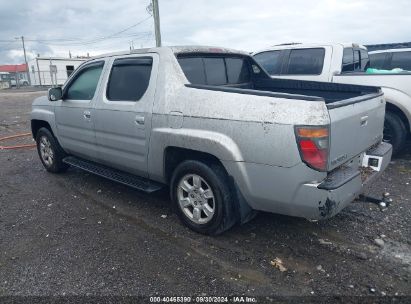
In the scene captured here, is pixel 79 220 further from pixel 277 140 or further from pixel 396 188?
pixel 396 188

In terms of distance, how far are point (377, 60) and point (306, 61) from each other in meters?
2.69

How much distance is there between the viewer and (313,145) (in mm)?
2689

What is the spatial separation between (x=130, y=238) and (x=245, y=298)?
1.45 m

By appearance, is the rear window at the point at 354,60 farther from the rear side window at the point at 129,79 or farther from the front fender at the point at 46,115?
the front fender at the point at 46,115

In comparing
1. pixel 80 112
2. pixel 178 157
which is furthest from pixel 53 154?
pixel 178 157

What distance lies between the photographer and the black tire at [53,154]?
18.1ft

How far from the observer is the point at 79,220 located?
407cm

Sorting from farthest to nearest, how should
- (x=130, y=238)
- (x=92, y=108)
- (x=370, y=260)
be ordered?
(x=92, y=108)
(x=130, y=238)
(x=370, y=260)

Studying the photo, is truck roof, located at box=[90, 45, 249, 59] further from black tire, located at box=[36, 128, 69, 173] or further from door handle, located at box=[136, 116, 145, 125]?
black tire, located at box=[36, 128, 69, 173]

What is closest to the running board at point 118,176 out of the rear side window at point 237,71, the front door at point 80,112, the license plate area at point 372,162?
the front door at point 80,112

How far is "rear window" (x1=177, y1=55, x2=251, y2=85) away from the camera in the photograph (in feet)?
12.6

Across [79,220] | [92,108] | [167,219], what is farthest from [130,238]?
[92,108]

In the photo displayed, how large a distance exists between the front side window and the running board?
3.04 ft

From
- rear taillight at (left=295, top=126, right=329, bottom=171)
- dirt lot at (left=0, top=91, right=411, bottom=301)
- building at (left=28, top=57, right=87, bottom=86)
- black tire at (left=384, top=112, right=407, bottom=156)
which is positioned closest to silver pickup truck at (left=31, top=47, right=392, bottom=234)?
rear taillight at (left=295, top=126, right=329, bottom=171)
